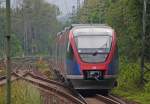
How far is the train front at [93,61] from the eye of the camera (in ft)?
76.4

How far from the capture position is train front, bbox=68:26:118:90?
23281 millimetres

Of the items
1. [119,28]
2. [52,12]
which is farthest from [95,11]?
[52,12]

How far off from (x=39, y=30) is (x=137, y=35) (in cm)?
9061

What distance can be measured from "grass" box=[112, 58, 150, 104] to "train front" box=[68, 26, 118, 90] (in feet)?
4.20

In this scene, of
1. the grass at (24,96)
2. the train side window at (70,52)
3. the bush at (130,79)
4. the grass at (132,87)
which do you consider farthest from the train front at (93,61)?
the grass at (24,96)

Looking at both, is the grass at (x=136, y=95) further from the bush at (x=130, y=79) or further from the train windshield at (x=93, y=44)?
the train windshield at (x=93, y=44)

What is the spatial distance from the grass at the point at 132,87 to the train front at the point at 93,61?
1.28 metres

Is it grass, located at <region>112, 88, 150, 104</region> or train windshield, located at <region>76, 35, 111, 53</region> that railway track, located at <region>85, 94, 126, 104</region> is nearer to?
grass, located at <region>112, 88, 150, 104</region>

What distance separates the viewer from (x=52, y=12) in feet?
445

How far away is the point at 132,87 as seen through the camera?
89.4 feet

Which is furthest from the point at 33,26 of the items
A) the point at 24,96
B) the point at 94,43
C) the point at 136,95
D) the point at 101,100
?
the point at 24,96

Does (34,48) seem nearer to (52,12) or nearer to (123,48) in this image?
(52,12)

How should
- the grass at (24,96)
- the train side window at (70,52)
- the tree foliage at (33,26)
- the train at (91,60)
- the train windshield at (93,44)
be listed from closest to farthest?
the grass at (24,96)
the train at (91,60)
the train windshield at (93,44)
the train side window at (70,52)
the tree foliage at (33,26)

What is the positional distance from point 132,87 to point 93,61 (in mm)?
4597
